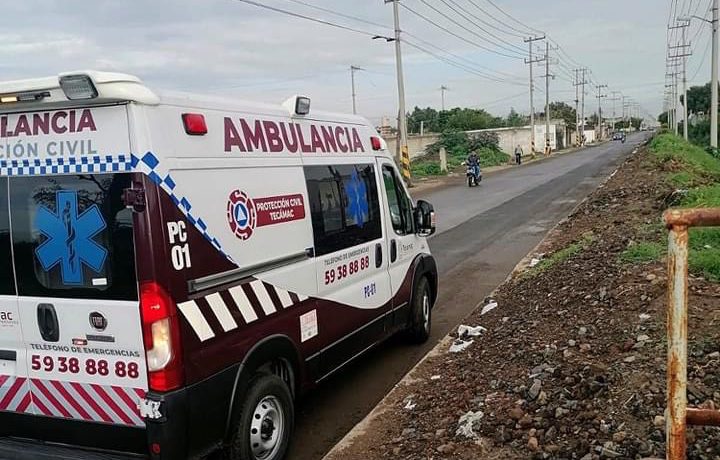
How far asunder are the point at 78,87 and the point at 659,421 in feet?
11.4

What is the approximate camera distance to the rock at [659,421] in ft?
11.3

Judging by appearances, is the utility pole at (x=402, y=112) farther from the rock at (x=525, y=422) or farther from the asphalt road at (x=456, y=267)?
the rock at (x=525, y=422)

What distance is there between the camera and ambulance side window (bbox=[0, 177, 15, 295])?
151 inches

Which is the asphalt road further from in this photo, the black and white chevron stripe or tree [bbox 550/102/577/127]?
tree [bbox 550/102/577/127]

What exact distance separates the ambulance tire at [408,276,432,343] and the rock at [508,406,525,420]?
112 inches

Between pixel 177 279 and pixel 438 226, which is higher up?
pixel 177 279

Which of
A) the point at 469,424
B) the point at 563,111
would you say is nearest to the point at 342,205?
the point at 469,424

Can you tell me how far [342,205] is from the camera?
5465 mm

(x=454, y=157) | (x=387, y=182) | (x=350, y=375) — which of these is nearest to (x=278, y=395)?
(x=350, y=375)

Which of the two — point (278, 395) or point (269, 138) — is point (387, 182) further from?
point (278, 395)

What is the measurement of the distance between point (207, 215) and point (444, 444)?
200cm

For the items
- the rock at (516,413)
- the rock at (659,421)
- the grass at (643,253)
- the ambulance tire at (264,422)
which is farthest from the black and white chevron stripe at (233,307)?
the grass at (643,253)

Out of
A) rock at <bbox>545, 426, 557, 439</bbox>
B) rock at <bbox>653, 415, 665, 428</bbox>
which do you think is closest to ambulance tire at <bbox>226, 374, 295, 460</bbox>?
rock at <bbox>545, 426, 557, 439</bbox>

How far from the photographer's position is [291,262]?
15.2ft
